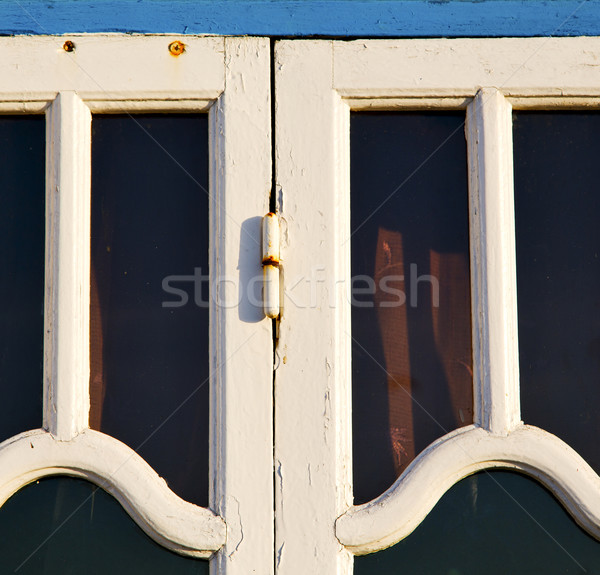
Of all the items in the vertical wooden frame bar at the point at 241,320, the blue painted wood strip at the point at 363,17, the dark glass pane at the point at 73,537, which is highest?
the blue painted wood strip at the point at 363,17

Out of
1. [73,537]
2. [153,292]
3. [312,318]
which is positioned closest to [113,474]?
[73,537]

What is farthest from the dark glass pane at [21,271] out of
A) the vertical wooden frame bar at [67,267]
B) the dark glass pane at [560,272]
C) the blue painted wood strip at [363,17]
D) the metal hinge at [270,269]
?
the dark glass pane at [560,272]

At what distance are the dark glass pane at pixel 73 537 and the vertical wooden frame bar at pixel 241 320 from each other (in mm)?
122

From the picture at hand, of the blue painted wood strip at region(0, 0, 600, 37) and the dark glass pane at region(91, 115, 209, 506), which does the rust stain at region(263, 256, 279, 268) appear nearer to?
the dark glass pane at region(91, 115, 209, 506)

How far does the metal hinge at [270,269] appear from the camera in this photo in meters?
1.33

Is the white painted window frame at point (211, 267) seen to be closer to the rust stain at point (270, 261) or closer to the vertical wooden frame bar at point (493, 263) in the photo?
the rust stain at point (270, 261)

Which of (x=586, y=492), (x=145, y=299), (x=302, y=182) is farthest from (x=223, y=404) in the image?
(x=586, y=492)

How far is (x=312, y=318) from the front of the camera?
1.36m

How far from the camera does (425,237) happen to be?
143 centimetres

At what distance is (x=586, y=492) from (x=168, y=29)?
3.71 feet

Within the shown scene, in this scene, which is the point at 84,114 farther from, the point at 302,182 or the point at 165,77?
the point at 302,182

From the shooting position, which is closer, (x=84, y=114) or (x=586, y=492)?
(x=586, y=492)

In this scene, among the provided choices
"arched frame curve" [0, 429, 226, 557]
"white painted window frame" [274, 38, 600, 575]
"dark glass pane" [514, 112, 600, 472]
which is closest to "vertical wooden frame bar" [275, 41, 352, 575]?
"white painted window frame" [274, 38, 600, 575]

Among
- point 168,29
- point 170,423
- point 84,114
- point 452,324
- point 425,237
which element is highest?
point 168,29
